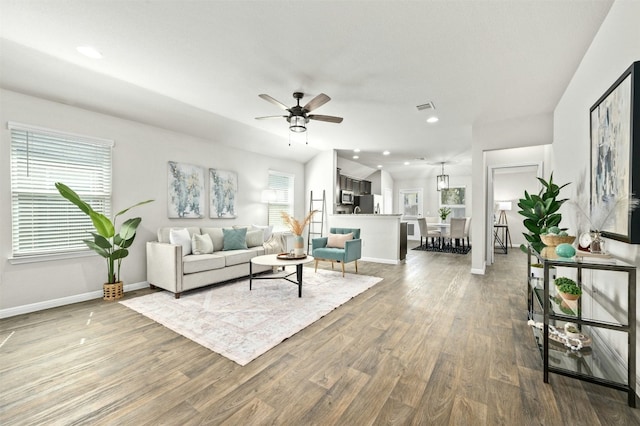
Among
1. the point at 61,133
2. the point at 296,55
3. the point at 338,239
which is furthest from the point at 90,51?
the point at 338,239

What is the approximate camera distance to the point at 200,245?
13.9 feet

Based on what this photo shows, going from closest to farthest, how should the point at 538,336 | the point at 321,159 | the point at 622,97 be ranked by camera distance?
the point at 622,97 → the point at 538,336 → the point at 321,159

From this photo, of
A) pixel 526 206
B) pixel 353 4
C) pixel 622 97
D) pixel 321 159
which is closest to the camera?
pixel 622 97

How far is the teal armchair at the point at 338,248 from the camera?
15.9ft

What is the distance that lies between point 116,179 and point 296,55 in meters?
3.17

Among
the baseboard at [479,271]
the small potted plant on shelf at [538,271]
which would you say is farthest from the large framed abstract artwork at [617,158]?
the baseboard at [479,271]

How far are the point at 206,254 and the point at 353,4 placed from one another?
3726 mm

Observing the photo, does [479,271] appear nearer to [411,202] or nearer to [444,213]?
[444,213]

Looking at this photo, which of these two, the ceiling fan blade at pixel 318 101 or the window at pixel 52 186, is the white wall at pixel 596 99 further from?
the window at pixel 52 186

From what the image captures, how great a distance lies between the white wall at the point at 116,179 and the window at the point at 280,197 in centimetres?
76

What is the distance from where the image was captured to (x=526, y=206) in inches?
110

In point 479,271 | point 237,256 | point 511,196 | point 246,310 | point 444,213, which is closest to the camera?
point 246,310

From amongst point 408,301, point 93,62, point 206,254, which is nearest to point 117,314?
point 206,254

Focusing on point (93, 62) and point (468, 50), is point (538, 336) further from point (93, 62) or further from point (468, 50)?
point (93, 62)
